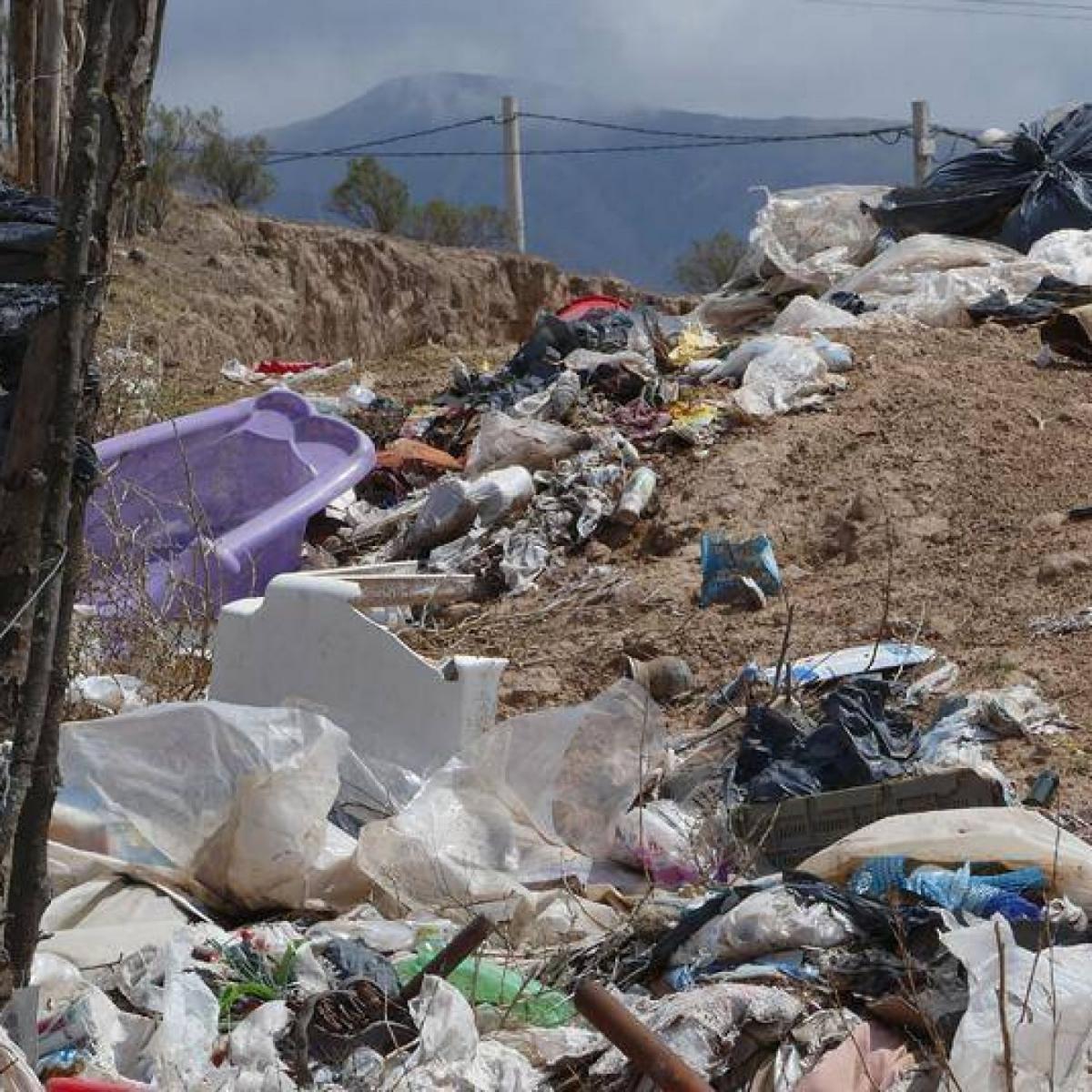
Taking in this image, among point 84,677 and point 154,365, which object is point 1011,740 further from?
point 154,365

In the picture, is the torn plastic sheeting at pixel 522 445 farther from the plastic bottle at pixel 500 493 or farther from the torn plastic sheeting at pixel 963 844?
the torn plastic sheeting at pixel 963 844

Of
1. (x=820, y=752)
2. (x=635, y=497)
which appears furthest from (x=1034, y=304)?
(x=820, y=752)

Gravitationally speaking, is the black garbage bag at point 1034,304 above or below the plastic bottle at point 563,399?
above

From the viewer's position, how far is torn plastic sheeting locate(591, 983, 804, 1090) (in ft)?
9.23

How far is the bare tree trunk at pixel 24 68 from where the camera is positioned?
932cm

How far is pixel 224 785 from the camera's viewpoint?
3842 millimetres

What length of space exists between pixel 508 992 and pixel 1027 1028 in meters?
0.88

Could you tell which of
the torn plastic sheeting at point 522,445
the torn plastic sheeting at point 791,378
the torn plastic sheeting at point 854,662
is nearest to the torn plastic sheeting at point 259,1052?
the torn plastic sheeting at point 854,662

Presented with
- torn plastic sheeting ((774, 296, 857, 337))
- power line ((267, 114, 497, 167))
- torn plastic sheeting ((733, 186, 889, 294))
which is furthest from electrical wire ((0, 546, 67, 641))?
power line ((267, 114, 497, 167))

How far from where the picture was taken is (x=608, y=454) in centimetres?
751

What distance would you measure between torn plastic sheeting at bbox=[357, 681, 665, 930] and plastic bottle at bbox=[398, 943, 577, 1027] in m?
0.53

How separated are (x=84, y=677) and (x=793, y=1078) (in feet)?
8.80

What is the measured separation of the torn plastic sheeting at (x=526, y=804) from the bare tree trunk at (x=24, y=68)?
19.1ft

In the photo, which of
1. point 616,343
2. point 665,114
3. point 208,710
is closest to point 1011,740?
point 208,710
